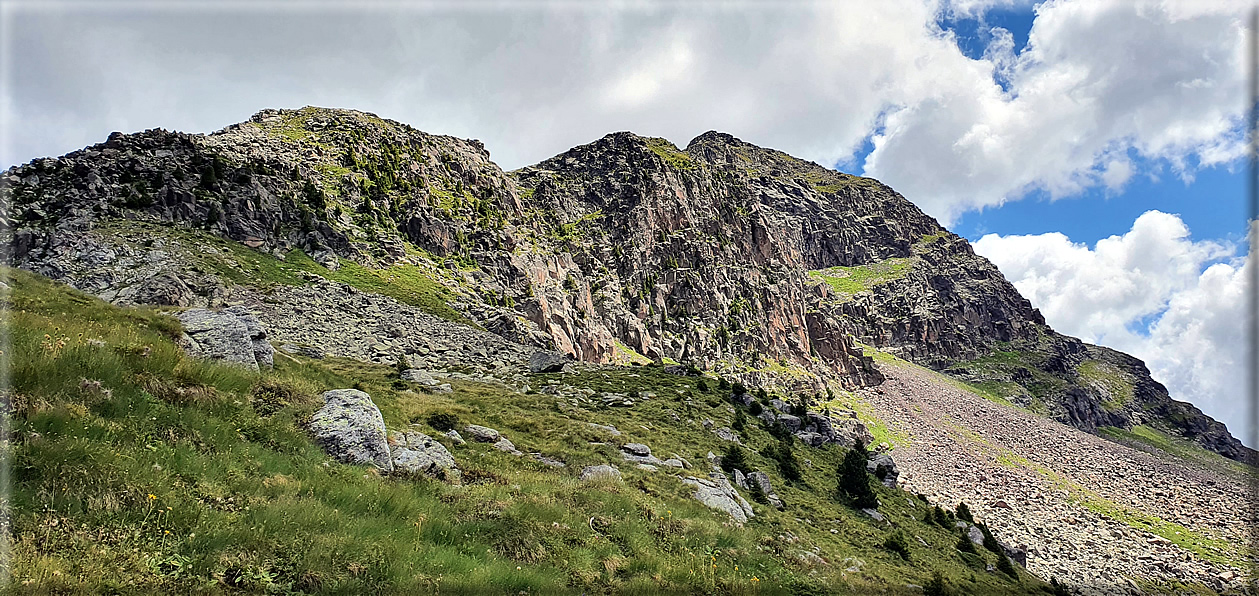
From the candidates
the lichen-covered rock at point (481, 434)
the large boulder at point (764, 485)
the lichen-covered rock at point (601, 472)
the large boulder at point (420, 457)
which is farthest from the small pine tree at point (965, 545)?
the large boulder at point (420, 457)

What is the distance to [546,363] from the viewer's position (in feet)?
147

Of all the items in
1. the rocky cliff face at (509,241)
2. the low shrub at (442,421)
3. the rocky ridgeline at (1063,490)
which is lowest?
the rocky ridgeline at (1063,490)

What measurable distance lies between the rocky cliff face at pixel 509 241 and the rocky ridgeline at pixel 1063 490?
26505 millimetres

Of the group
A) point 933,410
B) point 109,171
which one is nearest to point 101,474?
point 109,171

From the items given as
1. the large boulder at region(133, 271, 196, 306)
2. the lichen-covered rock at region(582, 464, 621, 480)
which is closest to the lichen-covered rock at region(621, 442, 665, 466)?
the lichen-covered rock at region(582, 464, 621, 480)

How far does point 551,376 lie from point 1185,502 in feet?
397

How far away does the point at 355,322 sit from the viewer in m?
42.4

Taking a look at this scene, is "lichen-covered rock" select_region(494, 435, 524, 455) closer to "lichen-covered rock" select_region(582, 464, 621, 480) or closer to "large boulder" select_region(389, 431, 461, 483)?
"lichen-covered rock" select_region(582, 464, 621, 480)

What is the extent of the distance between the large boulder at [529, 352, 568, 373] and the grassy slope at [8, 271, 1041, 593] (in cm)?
2681

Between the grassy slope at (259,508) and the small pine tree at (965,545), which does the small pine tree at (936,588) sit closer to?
the grassy slope at (259,508)

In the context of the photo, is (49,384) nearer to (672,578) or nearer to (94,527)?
(94,527)

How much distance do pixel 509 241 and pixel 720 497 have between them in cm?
7639

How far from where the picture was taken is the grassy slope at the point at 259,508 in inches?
233

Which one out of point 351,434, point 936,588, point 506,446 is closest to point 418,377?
point 506,446
